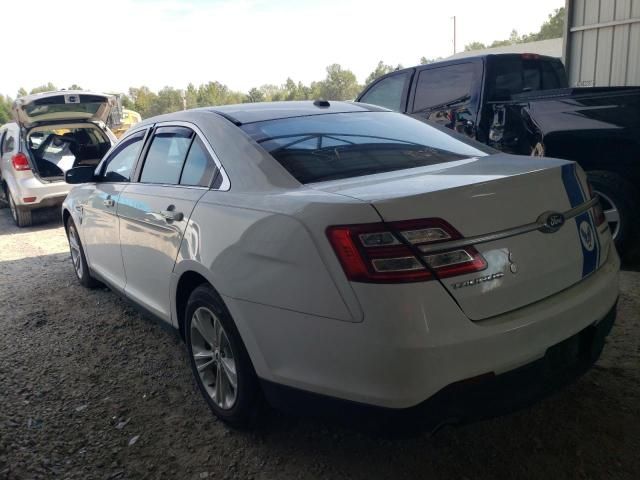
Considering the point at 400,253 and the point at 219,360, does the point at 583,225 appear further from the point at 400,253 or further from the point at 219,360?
the point at 219,360

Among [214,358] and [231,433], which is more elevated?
[214,358]

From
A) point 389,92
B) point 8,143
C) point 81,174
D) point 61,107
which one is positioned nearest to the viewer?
point 81,174

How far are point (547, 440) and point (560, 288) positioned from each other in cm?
77

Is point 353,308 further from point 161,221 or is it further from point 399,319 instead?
point 161,221

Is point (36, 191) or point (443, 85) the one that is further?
point (36, 191)

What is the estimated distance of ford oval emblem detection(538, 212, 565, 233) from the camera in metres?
2.04

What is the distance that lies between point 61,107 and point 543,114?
23.6ft

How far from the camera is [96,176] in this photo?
14.0 feet

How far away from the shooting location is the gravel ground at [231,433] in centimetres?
231

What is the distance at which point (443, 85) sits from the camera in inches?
235

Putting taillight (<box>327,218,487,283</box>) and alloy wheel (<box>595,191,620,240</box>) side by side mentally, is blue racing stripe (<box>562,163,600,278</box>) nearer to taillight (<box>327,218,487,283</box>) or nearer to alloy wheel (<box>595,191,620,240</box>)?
taillight (<box>327,218,487,283</box>)

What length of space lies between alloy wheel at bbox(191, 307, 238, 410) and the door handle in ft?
1.57

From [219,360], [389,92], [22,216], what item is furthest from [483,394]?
[22,216]

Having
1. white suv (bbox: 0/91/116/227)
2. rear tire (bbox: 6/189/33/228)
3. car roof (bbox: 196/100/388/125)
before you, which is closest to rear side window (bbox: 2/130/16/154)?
white suv (bbox: 0/91/116/227)
